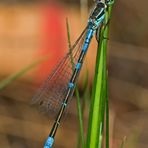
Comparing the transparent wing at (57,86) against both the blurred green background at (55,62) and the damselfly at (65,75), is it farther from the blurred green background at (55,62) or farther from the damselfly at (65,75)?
the blurred green background at (55,62)

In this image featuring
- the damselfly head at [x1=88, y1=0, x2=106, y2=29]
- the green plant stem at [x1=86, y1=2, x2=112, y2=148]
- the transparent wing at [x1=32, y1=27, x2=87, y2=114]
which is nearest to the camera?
the green plant stem at [x1=86, y1=2, x2=112, y2=148]

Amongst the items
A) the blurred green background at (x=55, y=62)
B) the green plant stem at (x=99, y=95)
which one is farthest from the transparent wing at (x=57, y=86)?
the blurred green background at (x=55, y=62)

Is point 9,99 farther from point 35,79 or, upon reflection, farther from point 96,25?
point 96,25

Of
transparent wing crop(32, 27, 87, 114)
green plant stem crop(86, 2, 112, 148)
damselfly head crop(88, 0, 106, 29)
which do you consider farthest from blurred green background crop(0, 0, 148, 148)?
green plant stem crop(86, 2, 112, 148)

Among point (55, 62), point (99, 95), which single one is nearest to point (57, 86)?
point (99, 95)

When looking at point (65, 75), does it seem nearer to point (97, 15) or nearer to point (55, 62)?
point (97, 15)

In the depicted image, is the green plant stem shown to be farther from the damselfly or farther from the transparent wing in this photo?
the transparent wing

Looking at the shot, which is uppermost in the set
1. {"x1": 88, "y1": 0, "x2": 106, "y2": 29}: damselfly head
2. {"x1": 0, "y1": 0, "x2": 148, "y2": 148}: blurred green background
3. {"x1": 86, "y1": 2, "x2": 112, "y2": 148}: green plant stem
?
{"x1": 88, "y1": 0, "x2": 106, "y2": 29}: damselfly head

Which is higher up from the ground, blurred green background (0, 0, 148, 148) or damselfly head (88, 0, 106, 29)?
damselfly head (88, 0, 106, 29)

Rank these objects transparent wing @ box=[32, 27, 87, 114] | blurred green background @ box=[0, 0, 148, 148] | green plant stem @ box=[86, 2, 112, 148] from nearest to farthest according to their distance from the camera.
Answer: green plant stem @ box=[86, 2, 112, 148], transparent wing @ box=[32, 27, 87, 114], blurred green background @ box=[0, 0, 148, 148]
